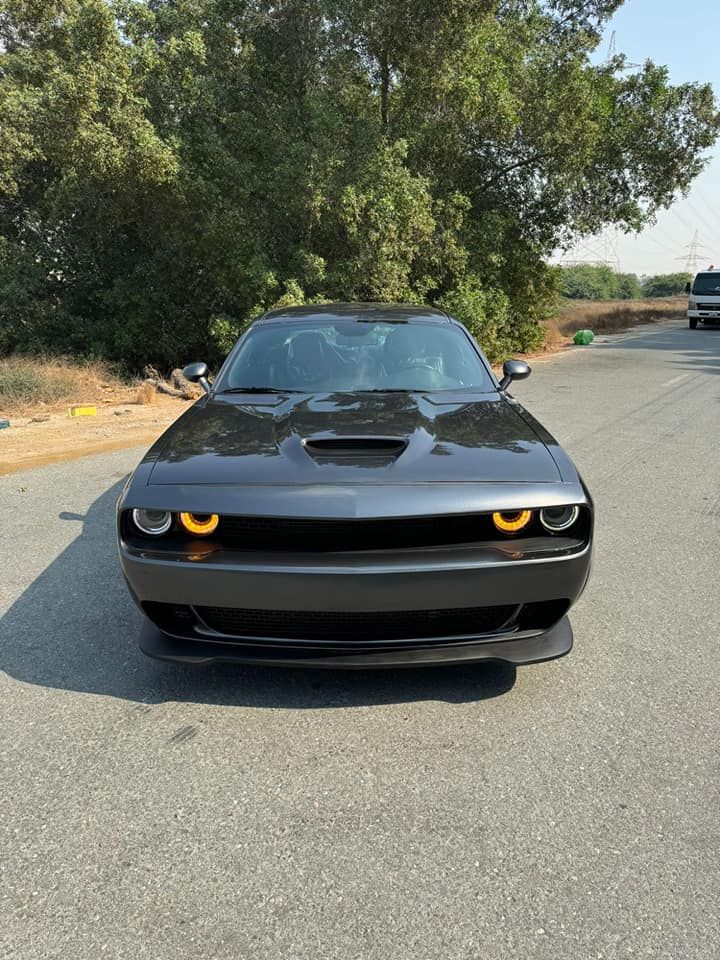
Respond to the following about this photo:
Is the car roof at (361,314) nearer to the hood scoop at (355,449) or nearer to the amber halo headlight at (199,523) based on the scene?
the hood scoop at (355,449)

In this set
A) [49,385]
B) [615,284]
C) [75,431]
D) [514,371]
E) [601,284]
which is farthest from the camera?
[615,284]

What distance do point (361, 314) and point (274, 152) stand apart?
31.7 feet

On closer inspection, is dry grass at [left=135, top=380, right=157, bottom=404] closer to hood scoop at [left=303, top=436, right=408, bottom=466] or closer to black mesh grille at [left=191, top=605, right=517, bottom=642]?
hood scoop at [left=303, top=436, right=408, bottom=466]

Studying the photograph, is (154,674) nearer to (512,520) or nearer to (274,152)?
(512,520)

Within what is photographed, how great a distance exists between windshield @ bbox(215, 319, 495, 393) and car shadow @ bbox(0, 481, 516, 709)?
4.72ft

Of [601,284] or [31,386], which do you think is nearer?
[31,386]

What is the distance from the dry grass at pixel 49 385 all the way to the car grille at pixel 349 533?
875cm

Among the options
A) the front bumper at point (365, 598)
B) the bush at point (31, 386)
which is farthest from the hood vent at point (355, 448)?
the bush at point (31, 386)

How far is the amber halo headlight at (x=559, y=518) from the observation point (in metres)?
2.72

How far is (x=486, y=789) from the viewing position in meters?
2.43

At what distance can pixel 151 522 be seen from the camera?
2.75 m

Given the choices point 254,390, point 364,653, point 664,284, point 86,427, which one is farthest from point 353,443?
point 664,284

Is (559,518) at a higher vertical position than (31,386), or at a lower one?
higher

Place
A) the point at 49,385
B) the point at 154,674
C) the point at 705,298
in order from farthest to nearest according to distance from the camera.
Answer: the point at 705,298 → the point at 49,385 → the point at 154,674
